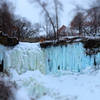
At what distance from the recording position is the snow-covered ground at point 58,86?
5.16 m

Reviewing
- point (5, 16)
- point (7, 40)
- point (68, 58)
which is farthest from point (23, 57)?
point (5, 16)

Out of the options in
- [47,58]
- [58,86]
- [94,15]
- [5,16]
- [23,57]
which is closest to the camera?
[58,86]

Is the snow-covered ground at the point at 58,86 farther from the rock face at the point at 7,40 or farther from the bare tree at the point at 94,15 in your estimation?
the bare tree at the point at 94,15

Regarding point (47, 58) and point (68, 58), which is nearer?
point (68, 58)

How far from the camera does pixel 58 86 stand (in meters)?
5.75

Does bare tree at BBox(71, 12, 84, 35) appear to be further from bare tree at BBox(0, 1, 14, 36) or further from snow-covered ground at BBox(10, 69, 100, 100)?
snow-covered ground at BBox(10, 69, 100, 100)

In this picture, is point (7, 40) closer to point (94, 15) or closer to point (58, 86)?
point (58, 86)

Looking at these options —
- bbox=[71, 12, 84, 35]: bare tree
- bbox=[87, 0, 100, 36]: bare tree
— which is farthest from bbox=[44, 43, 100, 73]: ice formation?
bbox=[71, 12, 84, 35]: bare tree

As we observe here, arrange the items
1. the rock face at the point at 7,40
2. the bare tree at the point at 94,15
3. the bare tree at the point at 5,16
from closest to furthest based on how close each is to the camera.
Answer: the rock face at the point at 7,40
the bare tree at the point at 94,15
the bare tree at the point at 5,16

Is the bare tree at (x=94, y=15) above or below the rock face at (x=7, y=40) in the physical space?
above

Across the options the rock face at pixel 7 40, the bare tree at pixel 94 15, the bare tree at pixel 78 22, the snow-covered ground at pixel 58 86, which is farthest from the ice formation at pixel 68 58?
the bare tree at pixel 78 22

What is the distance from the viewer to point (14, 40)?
648 cm

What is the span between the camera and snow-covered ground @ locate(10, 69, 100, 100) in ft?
16.9

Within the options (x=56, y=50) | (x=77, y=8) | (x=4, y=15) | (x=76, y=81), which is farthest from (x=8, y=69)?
(x=77, y=8)
